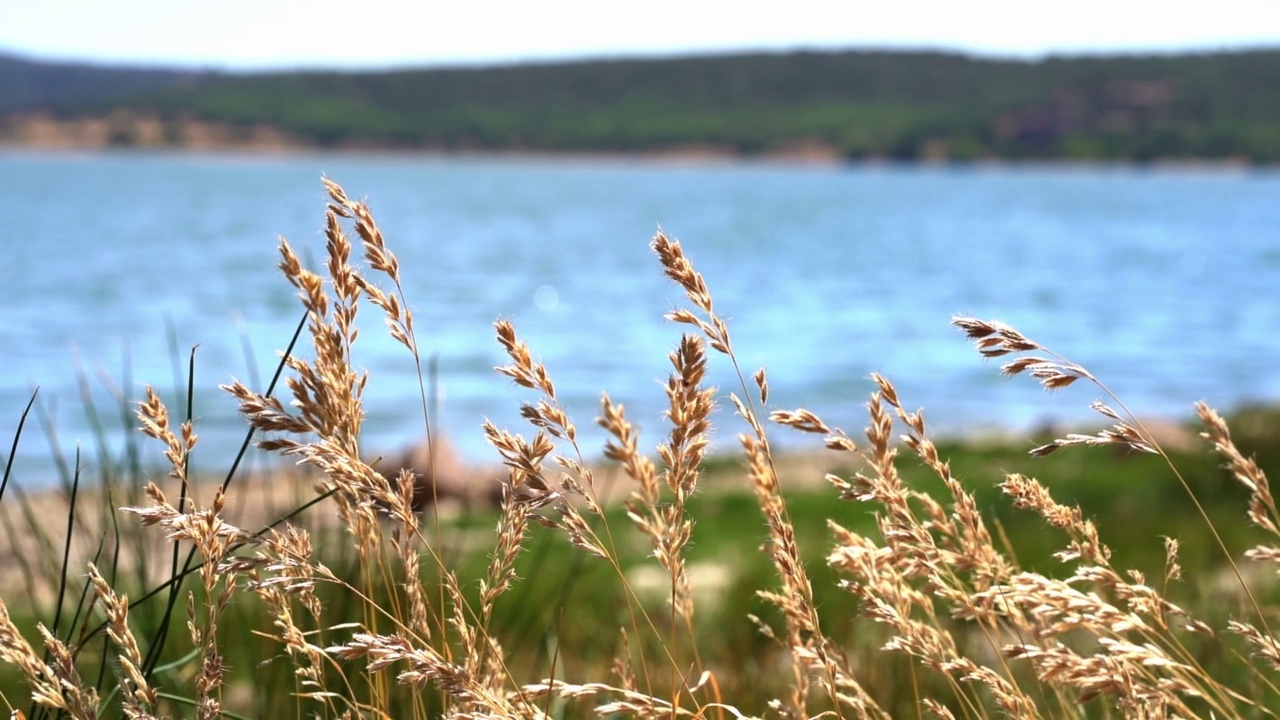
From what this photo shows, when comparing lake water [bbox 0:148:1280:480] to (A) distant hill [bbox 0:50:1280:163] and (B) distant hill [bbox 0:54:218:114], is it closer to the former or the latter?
(A) distant hill [bbox 0:50:1280:163]

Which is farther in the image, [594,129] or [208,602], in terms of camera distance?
[594,129]

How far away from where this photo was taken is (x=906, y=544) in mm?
1487

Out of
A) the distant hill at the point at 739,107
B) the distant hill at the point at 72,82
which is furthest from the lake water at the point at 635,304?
the distant hill at the point at 72,82

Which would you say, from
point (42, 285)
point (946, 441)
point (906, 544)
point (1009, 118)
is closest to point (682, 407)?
point (906, 544)

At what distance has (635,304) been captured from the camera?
4072 cm

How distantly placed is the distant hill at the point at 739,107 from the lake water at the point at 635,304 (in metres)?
29.6

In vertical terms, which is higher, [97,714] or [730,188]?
[97,714]

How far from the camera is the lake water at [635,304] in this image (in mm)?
21203

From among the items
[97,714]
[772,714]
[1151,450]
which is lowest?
[772,714]

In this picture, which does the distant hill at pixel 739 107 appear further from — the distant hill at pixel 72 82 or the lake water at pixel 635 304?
the lake water at pixel 635 304

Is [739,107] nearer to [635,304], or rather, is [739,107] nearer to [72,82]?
[72,82]

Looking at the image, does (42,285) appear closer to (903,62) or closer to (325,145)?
(325,145)

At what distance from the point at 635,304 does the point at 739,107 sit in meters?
120

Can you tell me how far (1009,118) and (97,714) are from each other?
486 feet
